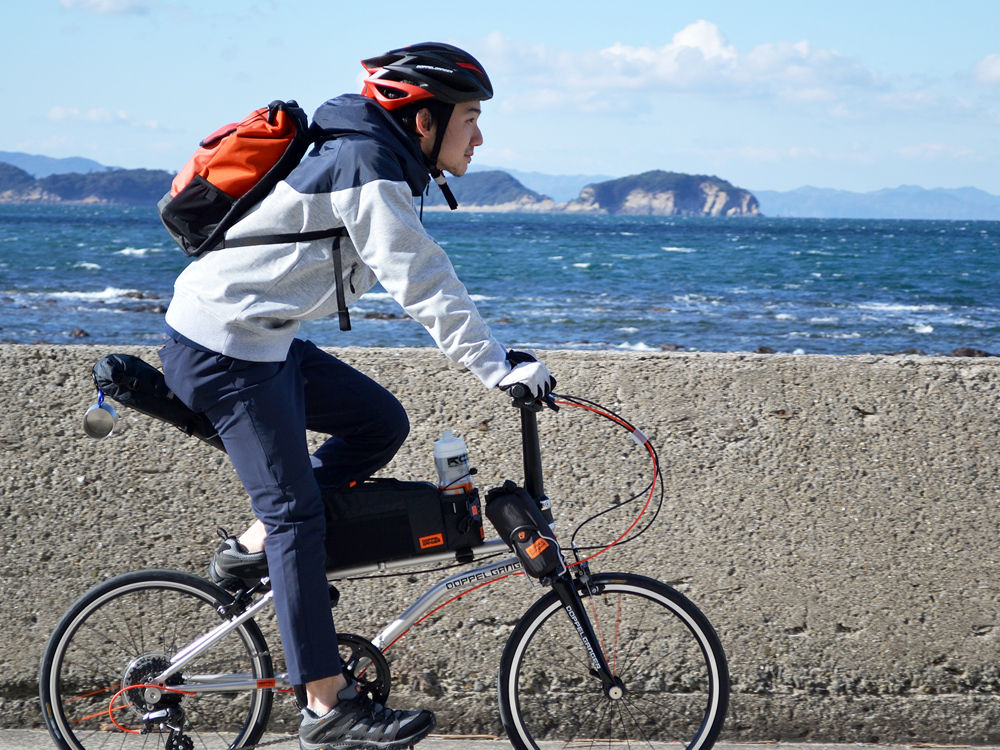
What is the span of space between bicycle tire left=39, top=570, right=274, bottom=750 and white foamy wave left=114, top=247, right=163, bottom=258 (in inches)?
1853

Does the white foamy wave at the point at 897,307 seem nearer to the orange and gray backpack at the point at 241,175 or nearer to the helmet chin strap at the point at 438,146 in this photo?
the helmet chin strap at the point at 438,146

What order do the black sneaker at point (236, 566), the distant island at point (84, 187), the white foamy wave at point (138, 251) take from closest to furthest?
the black sneaker at point (236, 566), the white foamy wave at point (138, 251), the distant island at point (84, 187)

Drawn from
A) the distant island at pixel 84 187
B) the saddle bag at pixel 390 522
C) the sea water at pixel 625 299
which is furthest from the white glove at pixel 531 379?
the distant island at pixel 84 187

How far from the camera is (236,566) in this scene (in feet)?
8.46

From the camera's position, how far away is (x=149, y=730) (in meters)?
2.64

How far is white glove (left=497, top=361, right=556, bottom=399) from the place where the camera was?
→ 85.5 inches

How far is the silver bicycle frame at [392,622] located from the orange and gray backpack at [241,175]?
795mm

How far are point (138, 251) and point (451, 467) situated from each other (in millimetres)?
51233

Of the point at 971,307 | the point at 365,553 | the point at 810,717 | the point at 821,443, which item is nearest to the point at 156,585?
the point at 365,553

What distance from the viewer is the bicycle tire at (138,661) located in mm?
2623

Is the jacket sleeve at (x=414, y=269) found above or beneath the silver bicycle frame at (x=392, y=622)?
above

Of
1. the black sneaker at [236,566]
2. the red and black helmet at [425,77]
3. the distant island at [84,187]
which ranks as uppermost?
the distant island at [84,187]

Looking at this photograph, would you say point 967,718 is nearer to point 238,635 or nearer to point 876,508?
point 876,508

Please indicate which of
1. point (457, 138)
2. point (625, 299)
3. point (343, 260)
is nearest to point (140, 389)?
point (343, 260)
